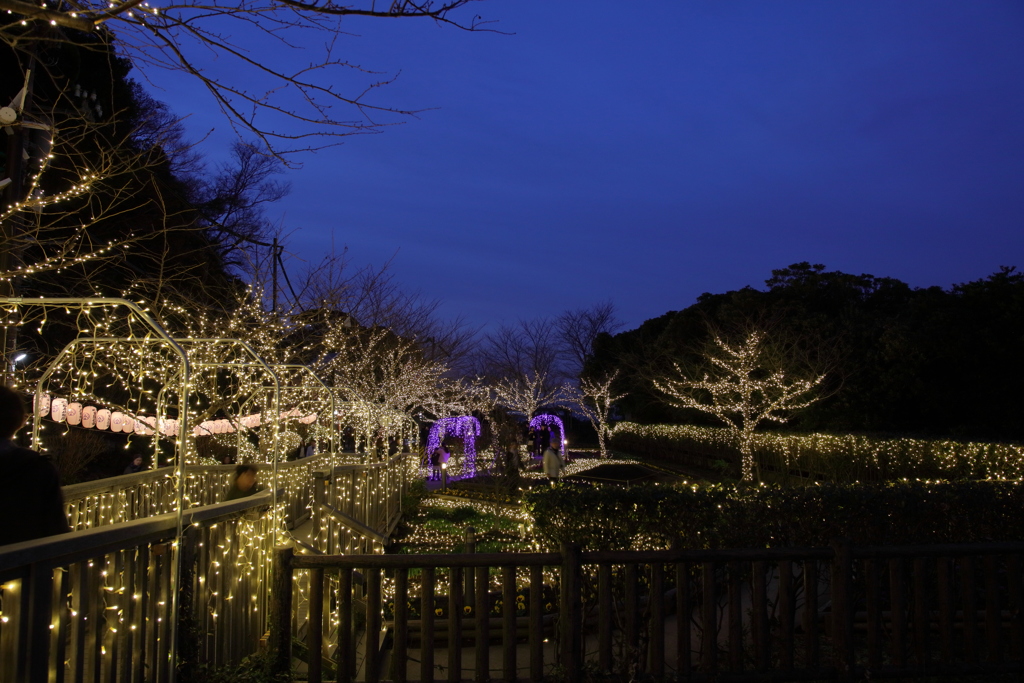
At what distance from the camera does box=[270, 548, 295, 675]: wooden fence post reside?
157 inches

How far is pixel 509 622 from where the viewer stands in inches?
153

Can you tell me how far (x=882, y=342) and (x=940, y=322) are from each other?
1770 mm

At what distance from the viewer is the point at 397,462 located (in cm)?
1343

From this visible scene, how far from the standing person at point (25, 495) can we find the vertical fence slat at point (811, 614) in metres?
3.98

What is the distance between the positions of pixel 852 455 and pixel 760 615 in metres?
14.9

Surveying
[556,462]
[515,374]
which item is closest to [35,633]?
[556,462]

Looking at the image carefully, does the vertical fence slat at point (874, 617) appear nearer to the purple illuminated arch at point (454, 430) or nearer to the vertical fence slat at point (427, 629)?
the vertical fence slat at point (427, 629)

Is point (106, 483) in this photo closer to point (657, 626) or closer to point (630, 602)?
point (630, 602)

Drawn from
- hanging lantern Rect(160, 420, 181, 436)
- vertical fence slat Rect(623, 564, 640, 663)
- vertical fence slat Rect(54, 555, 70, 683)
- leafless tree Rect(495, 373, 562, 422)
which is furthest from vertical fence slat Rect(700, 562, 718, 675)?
leafless tree Rect(495, 373, 562, 422)

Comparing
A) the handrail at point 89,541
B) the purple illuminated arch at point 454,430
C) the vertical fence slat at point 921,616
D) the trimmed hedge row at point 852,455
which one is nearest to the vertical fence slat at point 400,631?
the handrail at point 89,541

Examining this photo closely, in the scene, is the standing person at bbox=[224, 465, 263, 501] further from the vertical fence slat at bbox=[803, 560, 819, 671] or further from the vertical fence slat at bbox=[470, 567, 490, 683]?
the vertical fence slat at bbox=[803, 560, 819, 671]

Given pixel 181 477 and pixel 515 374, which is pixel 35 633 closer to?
pixel 181 477

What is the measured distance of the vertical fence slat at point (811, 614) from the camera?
4090mm

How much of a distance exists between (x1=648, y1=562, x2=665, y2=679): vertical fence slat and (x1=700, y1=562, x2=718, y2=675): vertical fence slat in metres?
0.24
